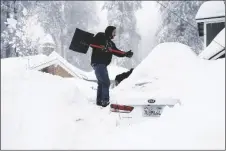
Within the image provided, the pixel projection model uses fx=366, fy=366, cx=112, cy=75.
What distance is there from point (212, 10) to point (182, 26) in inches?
411

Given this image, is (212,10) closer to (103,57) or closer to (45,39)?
(103,57)

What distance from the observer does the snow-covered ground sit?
3.72m

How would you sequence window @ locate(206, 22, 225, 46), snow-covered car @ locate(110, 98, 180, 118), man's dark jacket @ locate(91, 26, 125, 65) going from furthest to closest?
1. window @ locate(206, 22, 225, 46)
2. man's dark jacket @ locate(91, 26, 125, 65)
3. snow-covered car @ locate(110, 98, 180, 118)

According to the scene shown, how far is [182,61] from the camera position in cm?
698

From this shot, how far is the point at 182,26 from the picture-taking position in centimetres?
2792

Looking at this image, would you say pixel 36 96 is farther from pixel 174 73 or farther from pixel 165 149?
pixel 174 73

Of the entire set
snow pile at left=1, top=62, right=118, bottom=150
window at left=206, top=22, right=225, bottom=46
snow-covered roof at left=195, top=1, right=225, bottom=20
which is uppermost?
snow-covered roof at left=195, top=1, right=225, bottom=20

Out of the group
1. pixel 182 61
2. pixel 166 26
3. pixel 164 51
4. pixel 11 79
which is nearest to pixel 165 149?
pixel 11 79

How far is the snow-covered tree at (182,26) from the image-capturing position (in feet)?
89.6

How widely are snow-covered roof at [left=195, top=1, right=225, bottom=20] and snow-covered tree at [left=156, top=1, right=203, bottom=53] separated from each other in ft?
27.5

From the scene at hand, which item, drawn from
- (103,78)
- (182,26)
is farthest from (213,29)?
(103,78)

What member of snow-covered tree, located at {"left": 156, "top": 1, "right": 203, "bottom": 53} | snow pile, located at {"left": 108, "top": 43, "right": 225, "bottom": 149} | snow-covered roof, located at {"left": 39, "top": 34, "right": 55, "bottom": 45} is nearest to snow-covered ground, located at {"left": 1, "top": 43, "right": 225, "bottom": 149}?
snow pile, located at {"left": 108, "top": 43, "right": 225, "bottom": 149}

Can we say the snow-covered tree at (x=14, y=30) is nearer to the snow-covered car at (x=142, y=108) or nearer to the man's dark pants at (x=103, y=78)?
the man's dark pants at (x=103, y=78)

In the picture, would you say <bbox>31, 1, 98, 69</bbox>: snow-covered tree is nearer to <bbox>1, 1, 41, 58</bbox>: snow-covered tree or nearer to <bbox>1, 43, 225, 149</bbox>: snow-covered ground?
<bbox>1, 1, 41, 58</bbox>: snow-covered tree
